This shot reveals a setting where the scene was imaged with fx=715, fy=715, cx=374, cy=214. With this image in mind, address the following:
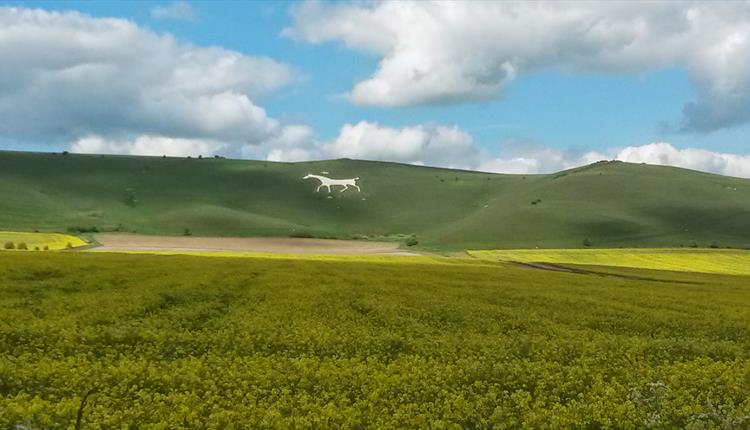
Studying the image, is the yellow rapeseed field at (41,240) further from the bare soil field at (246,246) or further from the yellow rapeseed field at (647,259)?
the yellow rapeseed field at (647,259)

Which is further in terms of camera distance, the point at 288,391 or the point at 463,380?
the point at 463,380

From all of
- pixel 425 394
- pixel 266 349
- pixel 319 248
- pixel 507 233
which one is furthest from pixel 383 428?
pixel 507 233

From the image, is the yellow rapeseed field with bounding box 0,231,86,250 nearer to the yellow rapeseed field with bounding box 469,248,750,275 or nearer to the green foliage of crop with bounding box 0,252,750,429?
the green foliage of crop with bounding box 0,252,750,429

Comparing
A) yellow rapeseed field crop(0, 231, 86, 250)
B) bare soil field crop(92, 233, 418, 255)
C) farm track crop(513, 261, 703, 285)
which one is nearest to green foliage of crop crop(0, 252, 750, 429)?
farm track crop(513, 261, 703, 285)

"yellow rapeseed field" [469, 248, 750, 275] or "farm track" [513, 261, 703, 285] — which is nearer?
"farm track" [513, 261, 703, 285]

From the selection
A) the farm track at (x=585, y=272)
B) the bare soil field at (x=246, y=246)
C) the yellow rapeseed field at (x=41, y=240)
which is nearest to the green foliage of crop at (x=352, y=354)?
the farm track at (x=585, y=272)

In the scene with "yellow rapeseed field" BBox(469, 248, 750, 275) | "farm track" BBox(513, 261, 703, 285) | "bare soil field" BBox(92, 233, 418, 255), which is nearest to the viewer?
"farm track" BBox(513, 261, 703, 285)

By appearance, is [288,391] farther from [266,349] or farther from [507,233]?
[507,233]
